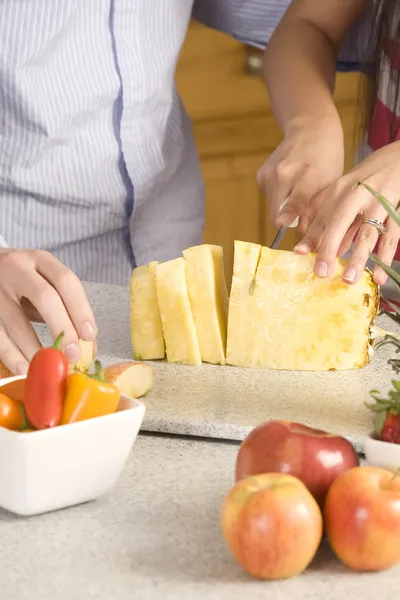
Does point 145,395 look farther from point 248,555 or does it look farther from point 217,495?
point 248,555

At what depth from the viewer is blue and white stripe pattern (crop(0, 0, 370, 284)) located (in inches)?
69.2

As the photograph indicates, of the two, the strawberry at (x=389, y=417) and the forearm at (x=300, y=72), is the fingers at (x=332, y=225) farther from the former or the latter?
the strawberry at (x=389, y=417)

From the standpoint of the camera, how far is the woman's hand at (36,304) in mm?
1193

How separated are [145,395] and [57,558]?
1.51ft

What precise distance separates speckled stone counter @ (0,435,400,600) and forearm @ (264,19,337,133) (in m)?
0.90

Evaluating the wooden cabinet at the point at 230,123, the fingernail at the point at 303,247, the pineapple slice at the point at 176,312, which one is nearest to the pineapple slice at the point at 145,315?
the pineapple slice at the point at 176,312

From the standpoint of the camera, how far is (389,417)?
0.96 m

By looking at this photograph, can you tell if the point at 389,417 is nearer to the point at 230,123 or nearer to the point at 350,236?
the point at 350,236

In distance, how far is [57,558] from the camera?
0.88m

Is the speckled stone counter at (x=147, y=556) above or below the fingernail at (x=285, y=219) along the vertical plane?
above

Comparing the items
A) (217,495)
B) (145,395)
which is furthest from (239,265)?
(217,495)

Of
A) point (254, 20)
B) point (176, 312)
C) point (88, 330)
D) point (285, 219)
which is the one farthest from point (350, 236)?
point (254, 20)

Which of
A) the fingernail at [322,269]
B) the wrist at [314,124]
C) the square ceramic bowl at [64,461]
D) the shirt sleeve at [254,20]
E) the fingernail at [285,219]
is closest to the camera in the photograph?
the square ceramic bowl at [64,461]

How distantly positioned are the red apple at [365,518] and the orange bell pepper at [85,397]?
0.23m
